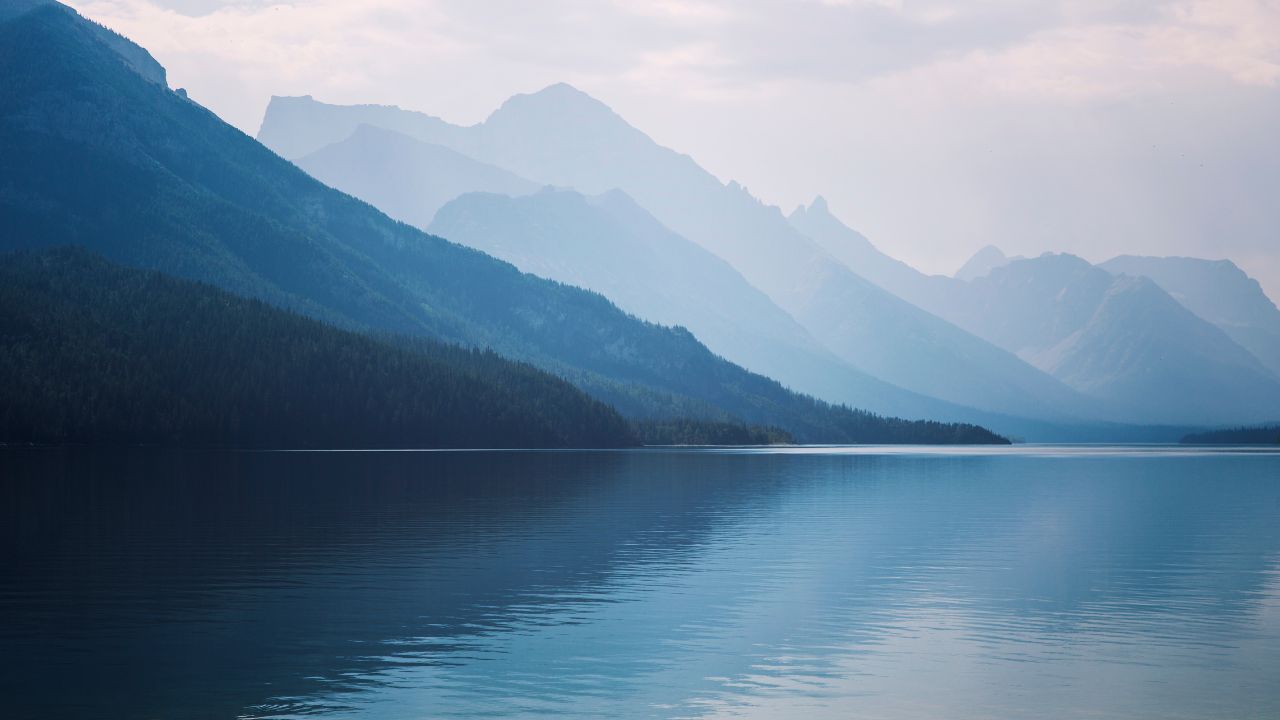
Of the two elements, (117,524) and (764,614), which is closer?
(764,614)

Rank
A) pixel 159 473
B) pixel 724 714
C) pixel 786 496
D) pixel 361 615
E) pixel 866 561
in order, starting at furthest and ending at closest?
pixel 159 473 < pixel 786 496 < pixel 866 561 < pixel 361 615 < pixel 724 714

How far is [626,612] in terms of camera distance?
197 feet

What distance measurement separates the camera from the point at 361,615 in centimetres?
5844

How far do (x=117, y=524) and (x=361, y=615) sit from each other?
46299mm


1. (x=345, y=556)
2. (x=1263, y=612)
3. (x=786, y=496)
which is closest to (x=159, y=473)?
(x=786, y=496)

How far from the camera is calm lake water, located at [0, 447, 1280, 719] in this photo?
4312 centimetres

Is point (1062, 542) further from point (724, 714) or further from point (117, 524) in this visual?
point (117, 524)

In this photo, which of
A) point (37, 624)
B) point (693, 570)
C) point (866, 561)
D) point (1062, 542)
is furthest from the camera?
point (1062, 542)

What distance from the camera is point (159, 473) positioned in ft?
588

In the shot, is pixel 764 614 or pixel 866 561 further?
pixel 866 561

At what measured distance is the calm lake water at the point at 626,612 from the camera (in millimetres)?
43125

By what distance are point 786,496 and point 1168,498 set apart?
42023 millimetres

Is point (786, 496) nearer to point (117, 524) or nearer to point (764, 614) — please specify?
point (117, 524)

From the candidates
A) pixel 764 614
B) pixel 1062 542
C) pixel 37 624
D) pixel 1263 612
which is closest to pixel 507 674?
pixel 764 614
